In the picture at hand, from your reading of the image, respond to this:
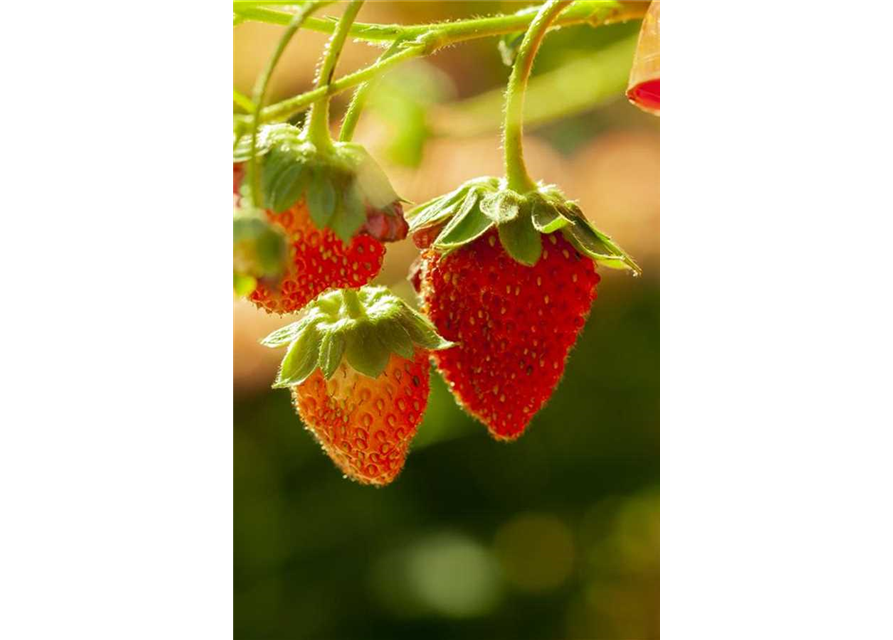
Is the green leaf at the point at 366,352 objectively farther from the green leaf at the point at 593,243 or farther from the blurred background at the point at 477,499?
the blurred background at the point at 477,499

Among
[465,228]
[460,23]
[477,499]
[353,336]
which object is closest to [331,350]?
[353,336]

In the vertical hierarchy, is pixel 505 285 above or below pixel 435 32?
below

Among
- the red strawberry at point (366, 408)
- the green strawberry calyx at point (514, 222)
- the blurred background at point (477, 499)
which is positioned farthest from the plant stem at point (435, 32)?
the blurred background at point (477, 499)

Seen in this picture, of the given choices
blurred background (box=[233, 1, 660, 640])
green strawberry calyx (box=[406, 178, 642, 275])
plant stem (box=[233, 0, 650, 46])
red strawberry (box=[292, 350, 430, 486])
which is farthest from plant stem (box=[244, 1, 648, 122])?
blurred background (box=[233, 1, 660, 640])

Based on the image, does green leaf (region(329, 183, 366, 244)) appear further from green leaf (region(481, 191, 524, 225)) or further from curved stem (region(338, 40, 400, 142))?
green leaf (region(481, 191, 524, 225))

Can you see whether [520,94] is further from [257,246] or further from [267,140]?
[257,246]
